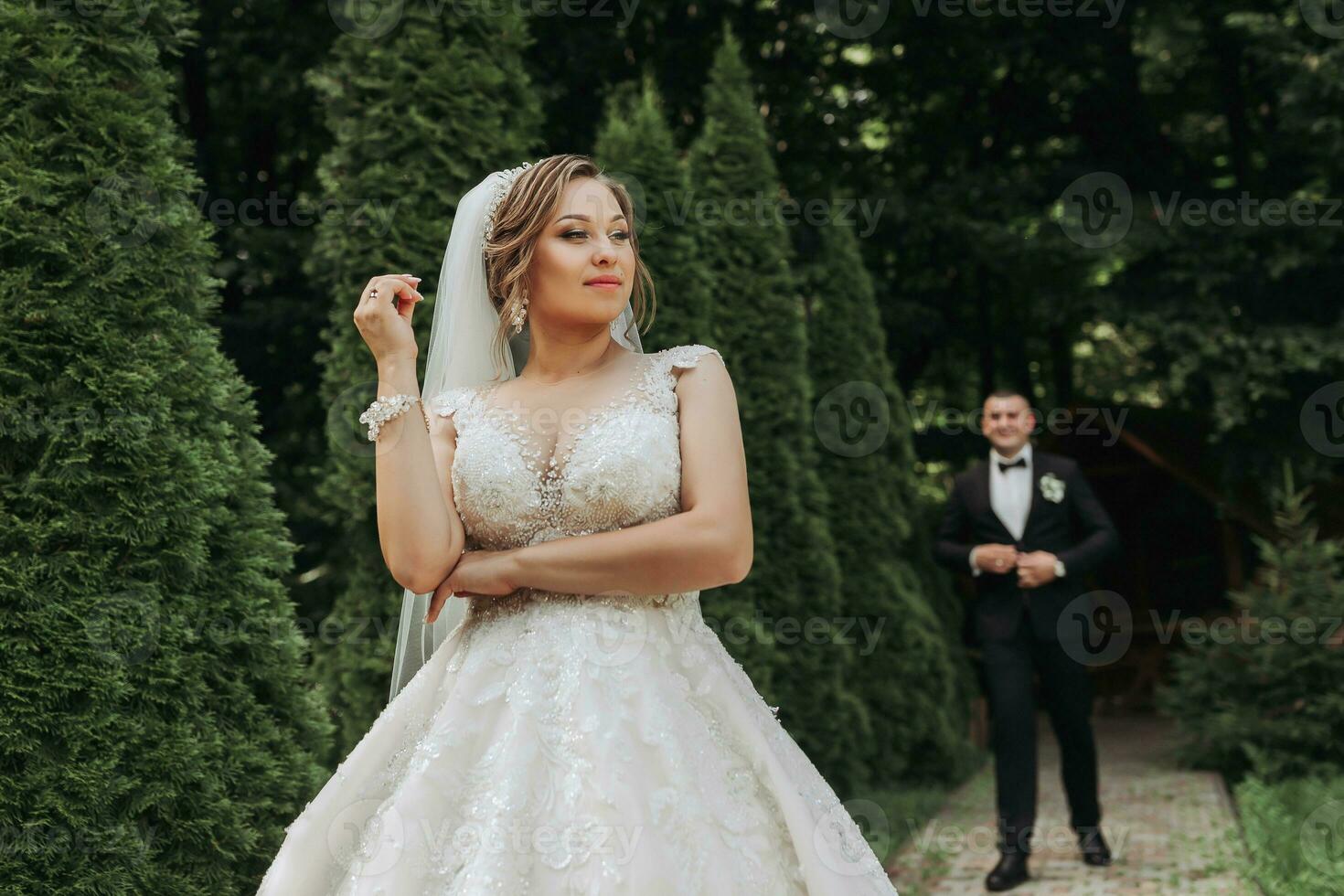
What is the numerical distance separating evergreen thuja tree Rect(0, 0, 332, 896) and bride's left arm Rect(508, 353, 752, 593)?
1.15 m

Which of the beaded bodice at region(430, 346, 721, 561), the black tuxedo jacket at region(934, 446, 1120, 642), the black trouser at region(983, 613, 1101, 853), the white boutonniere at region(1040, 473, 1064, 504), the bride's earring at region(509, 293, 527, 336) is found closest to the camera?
the beaded bodice at region(430, 346, 721, 561)

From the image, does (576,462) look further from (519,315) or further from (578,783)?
(578,783)

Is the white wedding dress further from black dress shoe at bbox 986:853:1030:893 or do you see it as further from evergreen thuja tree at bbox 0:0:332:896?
black dress shoe at bbox 986:853:1030:893

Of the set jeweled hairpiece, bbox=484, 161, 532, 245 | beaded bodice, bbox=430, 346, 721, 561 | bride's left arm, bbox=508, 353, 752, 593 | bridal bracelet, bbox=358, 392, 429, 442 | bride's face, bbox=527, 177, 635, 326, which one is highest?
jeweled hairpiece, bbox=484, 161, 532, 245

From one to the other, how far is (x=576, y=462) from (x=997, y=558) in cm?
443

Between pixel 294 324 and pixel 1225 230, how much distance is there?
31.4 feet

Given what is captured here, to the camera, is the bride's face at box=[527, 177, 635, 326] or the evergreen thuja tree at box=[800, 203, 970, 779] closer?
the bride's face at box=[527, 177, 635, 326]

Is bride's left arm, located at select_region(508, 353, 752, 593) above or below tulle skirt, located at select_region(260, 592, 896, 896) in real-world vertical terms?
above

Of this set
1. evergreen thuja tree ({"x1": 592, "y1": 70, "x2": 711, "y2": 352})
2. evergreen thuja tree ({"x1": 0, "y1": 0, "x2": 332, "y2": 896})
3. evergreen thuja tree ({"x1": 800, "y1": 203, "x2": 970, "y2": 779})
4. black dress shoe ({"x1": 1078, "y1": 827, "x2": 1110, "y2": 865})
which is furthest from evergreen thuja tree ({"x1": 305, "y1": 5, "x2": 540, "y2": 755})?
evergreen thuja tree ({"x1": 800, "y1": 203, "x2": 970, "y2": 779})

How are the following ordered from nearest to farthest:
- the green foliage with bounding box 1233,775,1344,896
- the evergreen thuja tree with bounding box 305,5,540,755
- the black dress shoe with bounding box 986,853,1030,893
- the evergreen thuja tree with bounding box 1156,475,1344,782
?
the evergreen thuja tree with bounding box 305,5,540,755 → the green foliage with bounding box 1233,775,1344,896 → the black dress shoe with bounding box 986,853,1030,893 → the evergreen thuja tree with bounding box 1156,475,1344,782

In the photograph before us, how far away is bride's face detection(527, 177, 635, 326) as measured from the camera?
297 cm

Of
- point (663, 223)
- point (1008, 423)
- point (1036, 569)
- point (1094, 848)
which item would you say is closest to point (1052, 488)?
point (1008, 423)

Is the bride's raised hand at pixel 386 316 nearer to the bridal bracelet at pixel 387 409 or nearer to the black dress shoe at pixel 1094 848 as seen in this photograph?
the bridal bracelet at pixel 387 409

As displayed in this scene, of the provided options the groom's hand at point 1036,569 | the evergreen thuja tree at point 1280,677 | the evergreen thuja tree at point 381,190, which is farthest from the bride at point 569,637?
the evergreen thuja tree at point 1280,677
